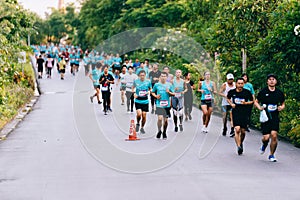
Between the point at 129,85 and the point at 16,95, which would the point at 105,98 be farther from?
the point at 16,95

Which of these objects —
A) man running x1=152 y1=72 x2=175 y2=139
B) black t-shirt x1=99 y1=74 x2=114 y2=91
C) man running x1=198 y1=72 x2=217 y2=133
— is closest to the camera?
man running x1=152 y1=72 x2=175 y2=139

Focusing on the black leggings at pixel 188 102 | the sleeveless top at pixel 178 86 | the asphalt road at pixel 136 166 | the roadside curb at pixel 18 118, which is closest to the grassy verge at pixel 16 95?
the roadside curb at pixel 18 118

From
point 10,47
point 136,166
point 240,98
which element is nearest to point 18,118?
point 10,47

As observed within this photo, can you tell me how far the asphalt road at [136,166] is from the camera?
9.77 m

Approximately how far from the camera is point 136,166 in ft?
39.5

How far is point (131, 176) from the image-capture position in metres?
11.0

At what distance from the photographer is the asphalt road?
9.77 meters

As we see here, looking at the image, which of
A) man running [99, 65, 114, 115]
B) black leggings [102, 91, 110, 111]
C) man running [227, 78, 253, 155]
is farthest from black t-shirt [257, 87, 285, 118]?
black leggings [102, 91, 110, 111]

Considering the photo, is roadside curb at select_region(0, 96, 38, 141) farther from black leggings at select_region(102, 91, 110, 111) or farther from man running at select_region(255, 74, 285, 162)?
man running at select_region(255, 74, 285, 162)

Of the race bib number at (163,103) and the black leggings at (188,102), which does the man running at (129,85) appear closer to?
the black leggings at (188,102)

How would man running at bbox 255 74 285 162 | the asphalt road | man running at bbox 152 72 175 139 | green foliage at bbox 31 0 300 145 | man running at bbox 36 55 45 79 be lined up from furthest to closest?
man running at bbox 36 55 45 79, man running at bbox 152 72 175 139, green foliage at bbox 31 0 300 145, man running at bbox 255 74 285 162, the asphalt road

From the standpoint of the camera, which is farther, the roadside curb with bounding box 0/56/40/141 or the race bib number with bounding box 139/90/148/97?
the roadside curb with bounding box 0/56/40/141

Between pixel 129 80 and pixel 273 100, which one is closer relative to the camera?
pixel 273 100

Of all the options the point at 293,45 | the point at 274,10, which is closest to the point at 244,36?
the point at 274,10
